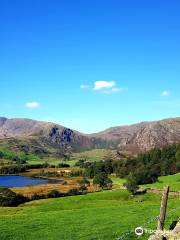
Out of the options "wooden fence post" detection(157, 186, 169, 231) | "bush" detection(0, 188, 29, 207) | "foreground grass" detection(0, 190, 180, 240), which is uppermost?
"wooden fence post" detection(157, 186, 169, 231)

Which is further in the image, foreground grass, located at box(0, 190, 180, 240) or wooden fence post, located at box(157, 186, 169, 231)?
foreground grass, located at box(0, 190, 180, 240)

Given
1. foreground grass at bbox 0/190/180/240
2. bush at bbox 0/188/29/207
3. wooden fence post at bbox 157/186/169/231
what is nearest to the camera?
wooden fence post at bbox 157/186/169/231

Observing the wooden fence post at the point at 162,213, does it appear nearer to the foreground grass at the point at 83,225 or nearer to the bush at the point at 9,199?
the foreground grass at the point at 83,225

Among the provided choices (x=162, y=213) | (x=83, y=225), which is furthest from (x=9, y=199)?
(x=162, y=213)

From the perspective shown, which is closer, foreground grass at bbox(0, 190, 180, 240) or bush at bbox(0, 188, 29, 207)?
foreground grass at bbox(0, 190, 180, 240)

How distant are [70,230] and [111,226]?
4128mm

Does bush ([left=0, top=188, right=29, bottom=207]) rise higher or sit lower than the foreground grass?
lower

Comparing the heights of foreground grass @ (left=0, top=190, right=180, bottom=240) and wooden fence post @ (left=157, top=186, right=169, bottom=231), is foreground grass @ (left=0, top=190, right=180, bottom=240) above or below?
below

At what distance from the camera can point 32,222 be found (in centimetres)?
4450

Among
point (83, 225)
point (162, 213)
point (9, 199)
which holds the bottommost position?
point (9, 199)

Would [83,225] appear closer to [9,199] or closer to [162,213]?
[162,213]

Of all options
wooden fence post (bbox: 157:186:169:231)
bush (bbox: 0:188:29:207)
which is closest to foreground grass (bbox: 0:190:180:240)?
wooden fence post (bbox: 157:186:169:231)

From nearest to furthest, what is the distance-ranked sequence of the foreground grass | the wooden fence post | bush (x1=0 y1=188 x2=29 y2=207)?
1. the wooden fence post
2. the foreground grass
3. bush (x1=0 y1=188 x2=29 y2=207)

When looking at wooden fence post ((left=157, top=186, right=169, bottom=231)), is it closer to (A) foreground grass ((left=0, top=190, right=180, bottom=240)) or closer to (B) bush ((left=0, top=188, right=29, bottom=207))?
(A) foreground grass ((left=0, top=190, right=180, bottom=240))
